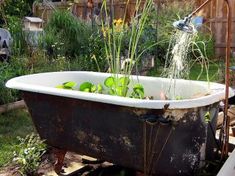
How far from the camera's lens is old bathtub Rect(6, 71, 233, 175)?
2178mm

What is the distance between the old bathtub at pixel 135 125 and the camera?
2178 mm

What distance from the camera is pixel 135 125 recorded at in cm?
226

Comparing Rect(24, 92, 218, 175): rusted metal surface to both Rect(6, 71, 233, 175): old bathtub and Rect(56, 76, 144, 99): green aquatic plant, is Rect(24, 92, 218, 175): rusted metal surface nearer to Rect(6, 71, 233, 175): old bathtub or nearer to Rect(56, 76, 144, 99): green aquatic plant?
Rect(6, 71, 233, 175): old bathtub

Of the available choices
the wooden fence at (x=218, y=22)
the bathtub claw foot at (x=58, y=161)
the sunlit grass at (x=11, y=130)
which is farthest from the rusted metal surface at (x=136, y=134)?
the wooden fence at (x=218, y=22)

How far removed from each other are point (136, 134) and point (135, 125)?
6 cm

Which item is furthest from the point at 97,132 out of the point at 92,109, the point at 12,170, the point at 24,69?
the point at 24,69

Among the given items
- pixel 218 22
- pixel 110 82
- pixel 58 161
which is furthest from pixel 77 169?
pixel 218 22

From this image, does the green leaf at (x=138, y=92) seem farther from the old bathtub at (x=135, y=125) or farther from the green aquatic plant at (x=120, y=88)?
the old bathtub at (x=135, y=125)

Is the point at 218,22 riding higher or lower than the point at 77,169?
higher

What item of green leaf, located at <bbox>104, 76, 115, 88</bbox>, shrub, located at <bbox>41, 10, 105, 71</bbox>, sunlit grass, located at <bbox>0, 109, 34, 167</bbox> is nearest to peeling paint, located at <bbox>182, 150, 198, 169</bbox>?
green leaf, located at <bbox>104, 76, 115, 88</bbox>

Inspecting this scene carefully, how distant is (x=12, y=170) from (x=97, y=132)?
2.99 ft

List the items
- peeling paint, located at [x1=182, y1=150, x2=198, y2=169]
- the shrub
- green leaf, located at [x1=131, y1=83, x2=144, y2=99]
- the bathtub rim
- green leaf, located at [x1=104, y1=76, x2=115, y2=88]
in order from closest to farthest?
the bathtub rim, peeling paint, located at [x1=182, y1=150, x2=198, y2=169], green leaf, located at [x1=131, y1=83, x2=144, y2=99], green leaf, located at [x1=104, y1=76, x2=115, y2=88], the shrub

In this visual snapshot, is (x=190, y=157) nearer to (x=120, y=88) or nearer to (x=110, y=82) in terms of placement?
(x=120, y=88)

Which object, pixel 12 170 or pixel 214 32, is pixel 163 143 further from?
pixel 214 32
